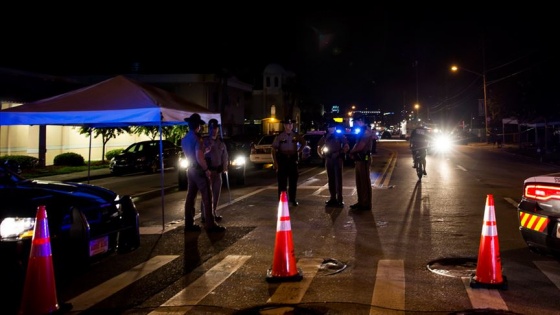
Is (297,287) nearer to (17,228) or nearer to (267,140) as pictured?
(17,228)

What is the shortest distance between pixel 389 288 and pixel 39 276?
3429 mm

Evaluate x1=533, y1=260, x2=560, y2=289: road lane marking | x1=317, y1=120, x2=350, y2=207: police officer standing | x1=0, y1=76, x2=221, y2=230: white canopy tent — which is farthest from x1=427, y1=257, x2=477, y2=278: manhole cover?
x1=317, y1=120, x2=350, y2=207: police officer standing

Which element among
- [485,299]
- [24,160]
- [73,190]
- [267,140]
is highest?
[267,140]

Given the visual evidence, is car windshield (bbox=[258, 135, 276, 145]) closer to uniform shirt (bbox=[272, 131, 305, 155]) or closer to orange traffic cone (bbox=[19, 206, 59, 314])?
uniform shirt (bbox=[272, 131, 305, 155])

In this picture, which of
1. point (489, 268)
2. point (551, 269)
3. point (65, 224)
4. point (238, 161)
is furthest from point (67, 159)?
point (489, 268)

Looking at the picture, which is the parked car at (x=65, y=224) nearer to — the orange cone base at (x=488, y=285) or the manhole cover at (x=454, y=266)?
the manhole cover at (x=454, y=266)

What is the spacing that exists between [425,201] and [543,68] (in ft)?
113

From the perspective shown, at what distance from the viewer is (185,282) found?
21.9 feet

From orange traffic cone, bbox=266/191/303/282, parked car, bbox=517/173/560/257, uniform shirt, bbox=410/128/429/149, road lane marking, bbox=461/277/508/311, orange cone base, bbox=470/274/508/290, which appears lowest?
road lane marking, bbox=461/277/508/311

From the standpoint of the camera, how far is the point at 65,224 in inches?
238

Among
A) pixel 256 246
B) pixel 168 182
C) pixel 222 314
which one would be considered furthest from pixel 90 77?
pixel 222 314

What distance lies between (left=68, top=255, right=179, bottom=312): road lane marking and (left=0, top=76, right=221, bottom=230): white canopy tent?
8.16ft

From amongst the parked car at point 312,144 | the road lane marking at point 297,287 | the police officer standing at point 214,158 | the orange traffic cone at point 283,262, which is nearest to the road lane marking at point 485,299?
the road lane marking at point 297,287

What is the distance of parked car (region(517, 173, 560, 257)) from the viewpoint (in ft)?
20.4
